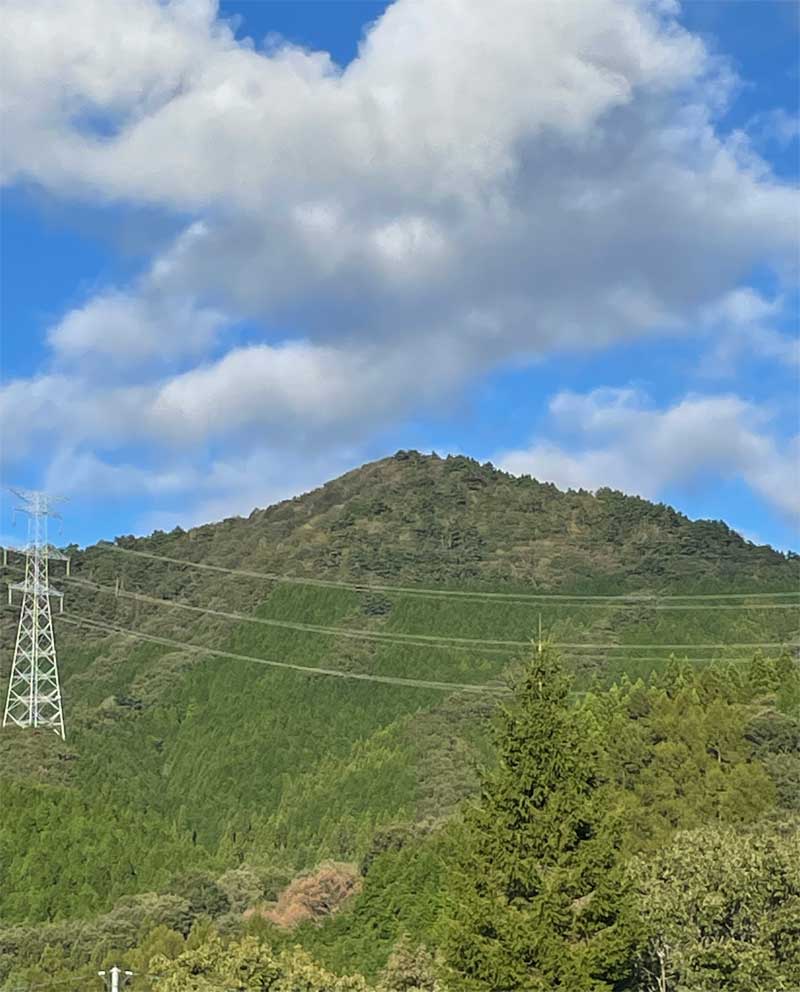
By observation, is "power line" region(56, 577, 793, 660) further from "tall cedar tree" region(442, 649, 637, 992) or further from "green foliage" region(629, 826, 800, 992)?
"tall cedar tree" region(442, 649, 637, 992)

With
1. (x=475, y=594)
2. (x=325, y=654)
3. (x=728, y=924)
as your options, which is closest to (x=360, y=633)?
(x=325, y=654)

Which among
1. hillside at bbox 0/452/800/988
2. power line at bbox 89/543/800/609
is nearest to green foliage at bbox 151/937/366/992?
hillside at bbox 0/452/800/988

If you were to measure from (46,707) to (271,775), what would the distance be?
2133 centimetres

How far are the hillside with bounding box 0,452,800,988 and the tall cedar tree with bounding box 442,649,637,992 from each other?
26.3 metres

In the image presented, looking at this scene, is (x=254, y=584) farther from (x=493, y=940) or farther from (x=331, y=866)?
(x=493, y=940)

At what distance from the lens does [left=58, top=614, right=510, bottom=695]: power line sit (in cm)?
8500

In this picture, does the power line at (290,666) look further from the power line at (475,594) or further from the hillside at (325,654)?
the power line at (475,594)

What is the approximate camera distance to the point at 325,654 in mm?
96625

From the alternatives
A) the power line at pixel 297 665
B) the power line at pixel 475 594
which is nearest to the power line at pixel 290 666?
the power line at pixel 297 665

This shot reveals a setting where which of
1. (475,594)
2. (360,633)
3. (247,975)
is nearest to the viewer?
(247,975)

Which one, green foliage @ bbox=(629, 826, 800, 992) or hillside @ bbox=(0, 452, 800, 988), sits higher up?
hillside @ bbox=(0, 452, 800, 988)

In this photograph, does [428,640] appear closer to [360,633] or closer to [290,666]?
[360,633]

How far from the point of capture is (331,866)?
5475cm

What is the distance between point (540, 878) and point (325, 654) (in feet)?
250
